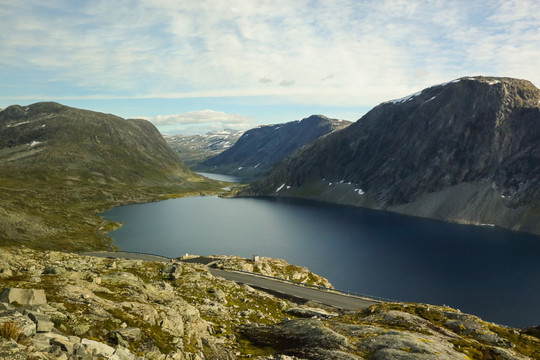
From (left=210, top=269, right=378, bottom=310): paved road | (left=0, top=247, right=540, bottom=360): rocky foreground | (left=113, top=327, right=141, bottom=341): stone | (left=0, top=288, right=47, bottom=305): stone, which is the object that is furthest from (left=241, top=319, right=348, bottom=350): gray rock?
(left=210, top=269, right=378, bottom=310): paved road

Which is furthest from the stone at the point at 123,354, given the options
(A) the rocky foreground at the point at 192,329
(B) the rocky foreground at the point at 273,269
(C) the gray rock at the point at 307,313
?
(B) the rocky foreground at the point at 273,269

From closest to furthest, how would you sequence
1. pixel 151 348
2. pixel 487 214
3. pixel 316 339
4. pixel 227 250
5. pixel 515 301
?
pixel 151 348
pixel 316 339
pixel 515 301
pixel 227 250
pixel 487 214

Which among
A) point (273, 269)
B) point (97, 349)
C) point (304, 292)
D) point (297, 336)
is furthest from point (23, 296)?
point (273, 269)

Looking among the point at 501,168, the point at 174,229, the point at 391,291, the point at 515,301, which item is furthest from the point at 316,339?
the point at 501,168

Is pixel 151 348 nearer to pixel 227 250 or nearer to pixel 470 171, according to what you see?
pixel 227 250

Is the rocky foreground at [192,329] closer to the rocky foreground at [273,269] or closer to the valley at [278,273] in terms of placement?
the valley at [278,273]

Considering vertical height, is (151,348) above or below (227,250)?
above

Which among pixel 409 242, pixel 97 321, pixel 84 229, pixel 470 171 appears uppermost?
pixel 470 171
